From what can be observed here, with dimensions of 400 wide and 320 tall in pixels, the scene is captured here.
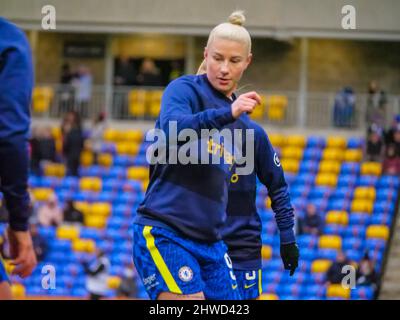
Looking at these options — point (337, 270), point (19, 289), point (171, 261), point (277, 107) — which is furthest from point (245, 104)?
point (277, 107)

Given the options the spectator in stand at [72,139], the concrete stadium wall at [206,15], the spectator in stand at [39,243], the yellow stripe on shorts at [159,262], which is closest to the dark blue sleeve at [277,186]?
the yellow stripe on shorts at [159,262]

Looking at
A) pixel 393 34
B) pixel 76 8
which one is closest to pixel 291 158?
pixel 393 34

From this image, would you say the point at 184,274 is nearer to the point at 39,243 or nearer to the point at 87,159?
the point at 39,243

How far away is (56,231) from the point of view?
19.8m

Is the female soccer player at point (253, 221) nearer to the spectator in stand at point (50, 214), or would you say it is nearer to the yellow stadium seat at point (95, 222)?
the spectator in stand at point (50, 214)

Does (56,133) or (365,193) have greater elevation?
(56,133)

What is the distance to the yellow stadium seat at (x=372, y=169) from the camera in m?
20.5

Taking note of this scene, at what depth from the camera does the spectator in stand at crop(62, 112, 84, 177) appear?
2117 centimetres

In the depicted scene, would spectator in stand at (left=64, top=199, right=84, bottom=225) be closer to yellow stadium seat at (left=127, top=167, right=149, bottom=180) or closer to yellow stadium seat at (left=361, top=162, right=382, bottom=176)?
yellow stadium seat at (left=127, top=167, right=149, bottom=180)

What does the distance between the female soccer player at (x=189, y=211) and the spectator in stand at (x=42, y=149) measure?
1566 centimetres

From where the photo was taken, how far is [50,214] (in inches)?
781

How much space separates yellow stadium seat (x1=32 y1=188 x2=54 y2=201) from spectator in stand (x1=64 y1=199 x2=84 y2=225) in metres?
0.51

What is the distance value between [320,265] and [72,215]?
14.6ft

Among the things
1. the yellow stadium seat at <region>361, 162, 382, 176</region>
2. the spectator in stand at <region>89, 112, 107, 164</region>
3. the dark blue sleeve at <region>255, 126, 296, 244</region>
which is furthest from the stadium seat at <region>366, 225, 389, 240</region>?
the dark blue sleeve at <region>255, 126, 296, 244</region>
